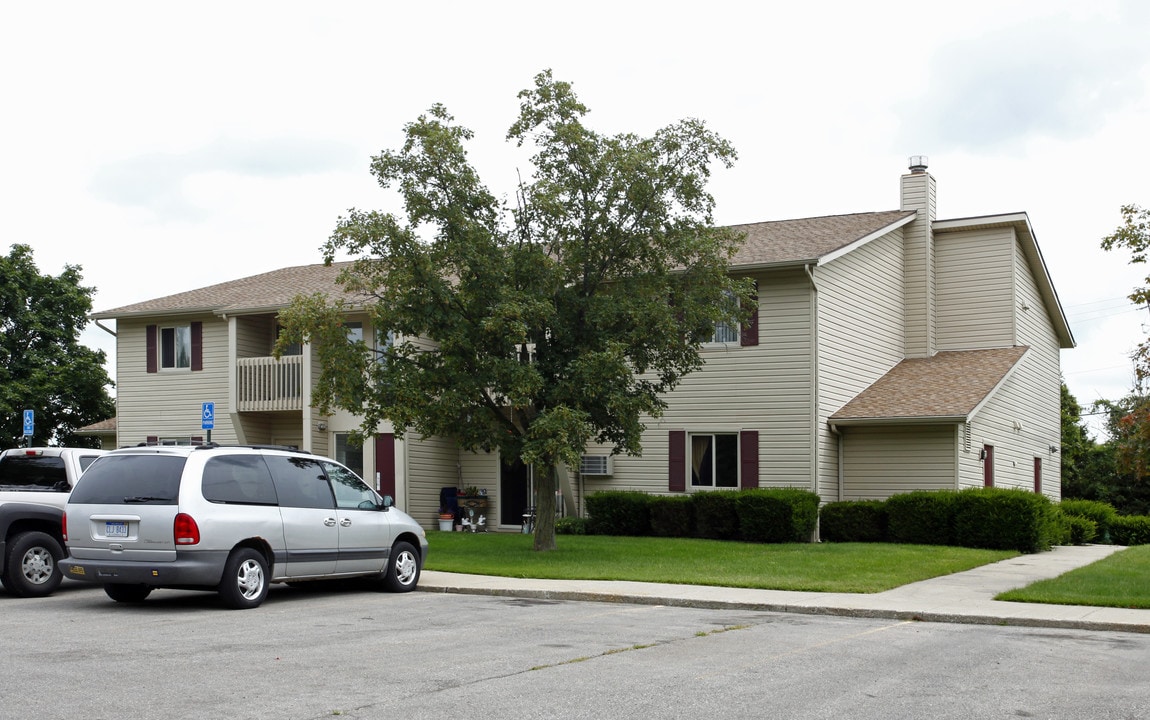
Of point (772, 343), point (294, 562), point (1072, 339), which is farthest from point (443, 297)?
point (1072, 339)

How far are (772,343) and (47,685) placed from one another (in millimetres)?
18386

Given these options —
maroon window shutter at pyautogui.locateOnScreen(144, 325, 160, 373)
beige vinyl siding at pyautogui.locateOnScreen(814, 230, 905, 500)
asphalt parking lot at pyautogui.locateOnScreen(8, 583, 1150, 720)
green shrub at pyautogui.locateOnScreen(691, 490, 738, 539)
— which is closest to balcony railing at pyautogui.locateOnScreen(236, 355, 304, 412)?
maroon window shutter at pyautogui.locateOnScreen(144, 325, 160, 373)

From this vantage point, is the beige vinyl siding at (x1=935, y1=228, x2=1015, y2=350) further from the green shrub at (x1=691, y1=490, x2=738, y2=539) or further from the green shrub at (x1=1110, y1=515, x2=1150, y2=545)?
the green shrub at (x1=691, y1=490, x2=738, y2=539)

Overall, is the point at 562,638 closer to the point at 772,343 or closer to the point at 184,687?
the point at 184,687

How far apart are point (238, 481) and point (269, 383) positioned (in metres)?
15.4

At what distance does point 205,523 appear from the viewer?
12672mm

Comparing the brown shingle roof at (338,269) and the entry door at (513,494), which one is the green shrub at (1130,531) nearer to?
the brown shingle roof at (338,269)

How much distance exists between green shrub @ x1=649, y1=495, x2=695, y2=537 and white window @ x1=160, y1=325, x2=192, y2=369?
13.0m

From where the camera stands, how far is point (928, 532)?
74.1 ft

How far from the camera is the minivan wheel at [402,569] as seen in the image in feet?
49.5

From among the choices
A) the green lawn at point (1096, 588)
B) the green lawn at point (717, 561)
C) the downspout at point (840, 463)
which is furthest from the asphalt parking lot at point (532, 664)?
the downspout at point (840, 463)

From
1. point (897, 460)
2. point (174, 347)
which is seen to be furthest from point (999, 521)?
point (174, 347)

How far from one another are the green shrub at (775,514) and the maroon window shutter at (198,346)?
572 inches

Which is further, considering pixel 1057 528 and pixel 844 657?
pixel 1057 528
